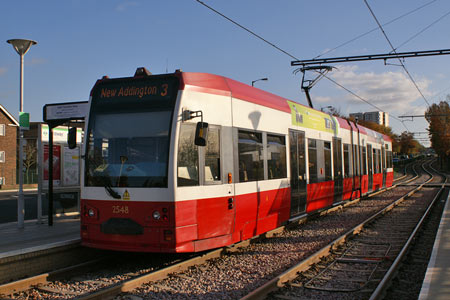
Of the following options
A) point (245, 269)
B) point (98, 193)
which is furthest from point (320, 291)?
point (98, 193)

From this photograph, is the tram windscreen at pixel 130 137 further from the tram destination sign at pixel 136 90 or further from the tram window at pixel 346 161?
the tram window at pixel 346 161

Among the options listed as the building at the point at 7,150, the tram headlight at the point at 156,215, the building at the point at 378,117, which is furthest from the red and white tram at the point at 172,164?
the building at the point at 378,117

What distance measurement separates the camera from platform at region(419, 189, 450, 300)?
5695mm

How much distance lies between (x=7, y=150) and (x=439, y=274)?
148 ft

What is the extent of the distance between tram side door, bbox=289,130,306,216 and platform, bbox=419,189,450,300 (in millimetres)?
3375

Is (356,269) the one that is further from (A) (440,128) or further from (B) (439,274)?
(A) (440,128)

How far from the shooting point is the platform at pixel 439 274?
5695 mm

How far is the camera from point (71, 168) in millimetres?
12500

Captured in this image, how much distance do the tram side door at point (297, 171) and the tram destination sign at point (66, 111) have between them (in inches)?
205

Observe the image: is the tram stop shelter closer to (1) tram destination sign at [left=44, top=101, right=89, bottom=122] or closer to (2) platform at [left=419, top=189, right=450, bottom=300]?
(1) tram destination sign at [left=44, top=101, right=89, bottom=122]

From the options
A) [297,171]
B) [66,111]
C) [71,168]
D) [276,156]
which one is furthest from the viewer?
[71,168]

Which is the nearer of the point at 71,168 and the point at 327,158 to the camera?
the point at 71,168

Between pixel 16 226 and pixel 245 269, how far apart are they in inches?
255

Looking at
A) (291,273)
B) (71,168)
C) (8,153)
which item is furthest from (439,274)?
(8,153)
